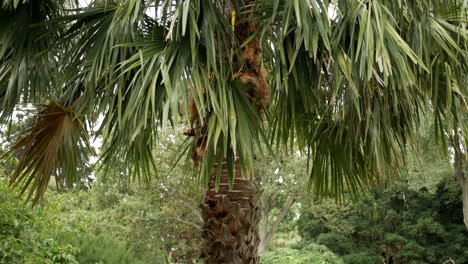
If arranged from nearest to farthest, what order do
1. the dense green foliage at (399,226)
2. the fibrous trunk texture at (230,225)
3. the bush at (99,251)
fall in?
1. the fibrous trunk texture at (230,225)
2. the bush at (99,251)
3. the dense green foliage at (399,226)

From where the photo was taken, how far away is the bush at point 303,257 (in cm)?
1767

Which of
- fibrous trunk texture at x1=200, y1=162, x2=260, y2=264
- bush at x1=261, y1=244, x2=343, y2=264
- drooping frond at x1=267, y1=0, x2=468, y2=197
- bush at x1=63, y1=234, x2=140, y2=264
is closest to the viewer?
drooping frond at x1=267, y1=0, x2=468, y2=197

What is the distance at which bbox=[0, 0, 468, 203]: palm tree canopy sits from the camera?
359 centimetres

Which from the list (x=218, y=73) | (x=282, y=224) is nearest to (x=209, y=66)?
(x=218, y=73)

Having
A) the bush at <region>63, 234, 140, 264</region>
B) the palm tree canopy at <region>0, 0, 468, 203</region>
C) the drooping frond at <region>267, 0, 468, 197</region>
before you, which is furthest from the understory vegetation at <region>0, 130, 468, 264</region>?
the drooping frond at <region>267, 0, 468, 197</region>

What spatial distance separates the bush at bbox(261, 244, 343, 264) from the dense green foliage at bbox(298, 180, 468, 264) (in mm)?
1682

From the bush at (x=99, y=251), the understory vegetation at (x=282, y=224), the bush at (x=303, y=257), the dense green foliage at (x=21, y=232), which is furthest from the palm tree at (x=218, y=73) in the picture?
the bush at (x=303, y=257)

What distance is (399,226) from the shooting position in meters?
23.6

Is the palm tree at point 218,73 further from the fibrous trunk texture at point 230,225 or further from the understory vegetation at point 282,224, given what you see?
the understory vegetation at point 282,224

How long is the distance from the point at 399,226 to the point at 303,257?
283 inches

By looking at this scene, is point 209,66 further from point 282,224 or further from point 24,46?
point 282,224

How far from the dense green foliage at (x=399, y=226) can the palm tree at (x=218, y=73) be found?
54.9 feet

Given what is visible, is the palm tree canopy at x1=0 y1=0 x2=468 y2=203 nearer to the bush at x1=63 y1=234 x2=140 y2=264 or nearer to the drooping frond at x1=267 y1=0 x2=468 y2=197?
the drooping frond at x1=267 y1=0 x2=468 y2=197

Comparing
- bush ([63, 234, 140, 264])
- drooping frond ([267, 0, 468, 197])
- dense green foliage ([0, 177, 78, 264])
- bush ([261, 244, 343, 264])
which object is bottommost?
bush ([261, 244, 343, 264])
